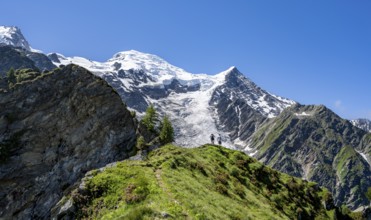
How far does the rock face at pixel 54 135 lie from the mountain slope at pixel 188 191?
4116 centimetres

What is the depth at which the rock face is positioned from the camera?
89.2m

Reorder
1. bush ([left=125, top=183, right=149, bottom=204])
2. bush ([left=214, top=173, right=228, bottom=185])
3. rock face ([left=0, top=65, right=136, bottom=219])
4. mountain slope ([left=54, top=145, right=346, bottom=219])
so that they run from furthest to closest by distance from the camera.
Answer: rock face ([left=0, top=65, right=136, bottom=219]) → bush ([left=214, top=173, right=228, bottom=185]) → bush ([left=125, top=183, right=149, bottom=204]) → mountain slope ([left=54, top=145, right=346, bottom=219])

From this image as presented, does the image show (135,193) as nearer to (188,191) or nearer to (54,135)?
(188,191)

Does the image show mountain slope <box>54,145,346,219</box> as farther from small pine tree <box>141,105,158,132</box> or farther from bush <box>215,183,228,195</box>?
small pine tree <box>141,105,158,132</box>

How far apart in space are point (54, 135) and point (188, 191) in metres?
80.7

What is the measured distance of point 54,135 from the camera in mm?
103625

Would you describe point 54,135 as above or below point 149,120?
below

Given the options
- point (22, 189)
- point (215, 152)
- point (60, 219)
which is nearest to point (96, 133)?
point (22, 189)

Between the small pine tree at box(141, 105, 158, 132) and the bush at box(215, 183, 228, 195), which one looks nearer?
the bush at box(215, 183, 228, 195)

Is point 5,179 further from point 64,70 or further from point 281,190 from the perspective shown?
point 281,190

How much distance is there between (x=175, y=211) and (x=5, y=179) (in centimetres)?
8607

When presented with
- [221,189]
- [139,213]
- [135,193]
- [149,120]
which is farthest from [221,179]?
[149,120]

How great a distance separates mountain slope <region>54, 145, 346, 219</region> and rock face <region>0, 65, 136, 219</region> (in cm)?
4116

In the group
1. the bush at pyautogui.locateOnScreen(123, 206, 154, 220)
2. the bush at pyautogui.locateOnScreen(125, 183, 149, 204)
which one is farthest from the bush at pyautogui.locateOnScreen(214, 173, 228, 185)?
the bush at pyautogui.locateOnScreen(123, 206, 154, 220)
